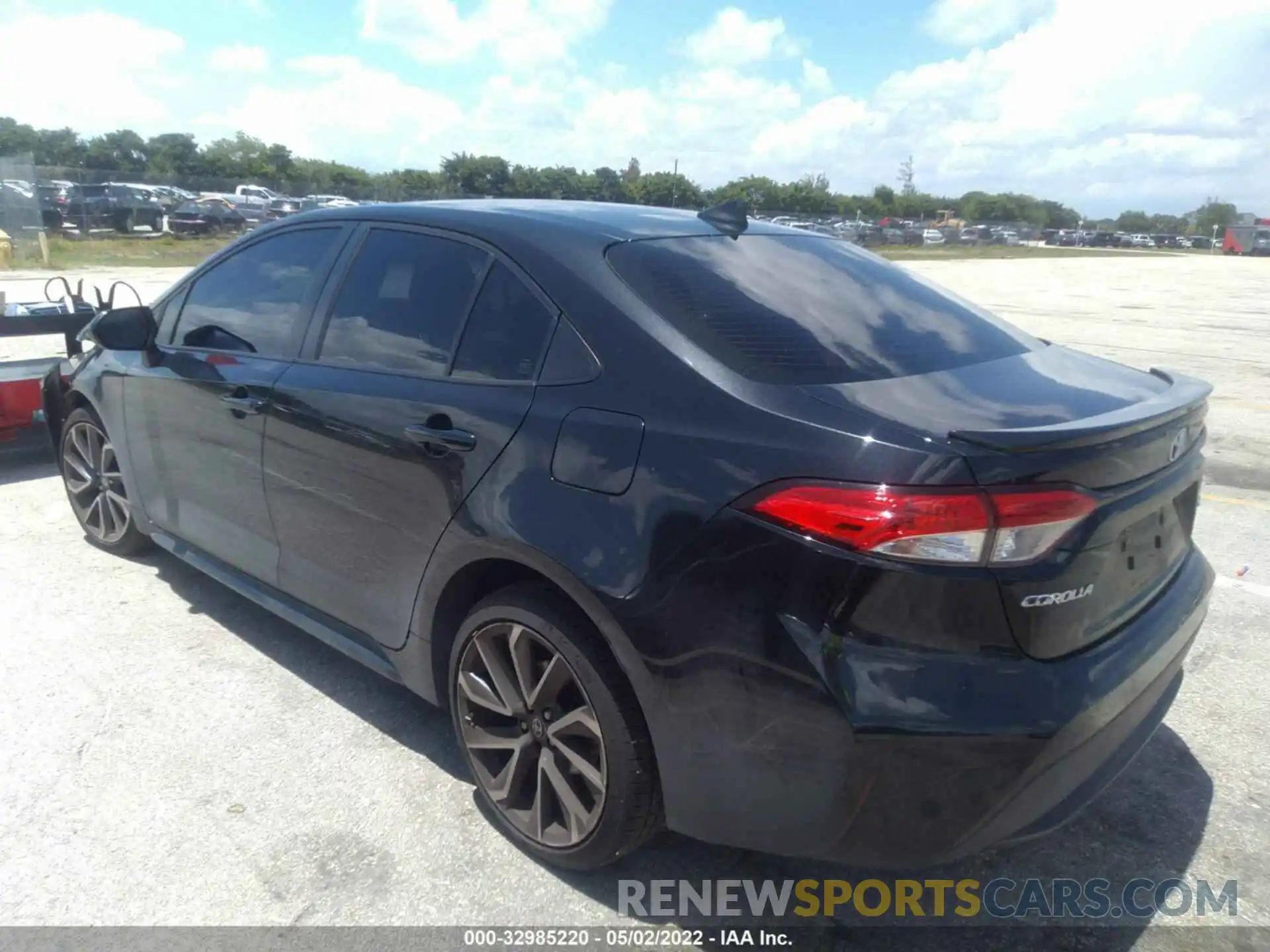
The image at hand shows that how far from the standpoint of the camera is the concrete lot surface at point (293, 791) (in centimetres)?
255

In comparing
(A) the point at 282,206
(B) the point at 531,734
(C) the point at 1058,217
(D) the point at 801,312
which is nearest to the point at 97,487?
(B) the point at 531,734

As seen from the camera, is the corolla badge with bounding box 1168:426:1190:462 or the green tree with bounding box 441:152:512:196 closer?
the corolla badge with bounding box 1168:426:1190:462

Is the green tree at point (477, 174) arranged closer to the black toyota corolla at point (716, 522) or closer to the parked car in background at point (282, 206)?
the parked car in background at point (282, 206)

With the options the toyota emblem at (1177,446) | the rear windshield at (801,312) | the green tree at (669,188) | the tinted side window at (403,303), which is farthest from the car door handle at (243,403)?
the green tree at (669,188)

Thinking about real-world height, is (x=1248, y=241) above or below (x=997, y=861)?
below

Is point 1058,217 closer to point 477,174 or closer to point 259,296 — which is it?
point 477,174

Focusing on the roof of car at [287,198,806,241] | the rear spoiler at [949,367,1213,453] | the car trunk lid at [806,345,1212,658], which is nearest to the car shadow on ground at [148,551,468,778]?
the roof of car at [287,198,806,241]

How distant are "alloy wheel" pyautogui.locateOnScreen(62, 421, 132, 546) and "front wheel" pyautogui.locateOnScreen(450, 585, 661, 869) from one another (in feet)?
8.48

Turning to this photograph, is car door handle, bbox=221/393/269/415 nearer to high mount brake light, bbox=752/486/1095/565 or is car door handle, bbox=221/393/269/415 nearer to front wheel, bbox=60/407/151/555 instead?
front wheel, bbox=60/407/151/555

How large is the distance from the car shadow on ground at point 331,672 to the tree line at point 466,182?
12403mm

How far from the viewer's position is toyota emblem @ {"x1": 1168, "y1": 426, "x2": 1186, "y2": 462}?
2404 mm

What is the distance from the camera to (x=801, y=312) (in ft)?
8.50

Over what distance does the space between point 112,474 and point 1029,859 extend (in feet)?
13.9

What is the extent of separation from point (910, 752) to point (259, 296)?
2.93 meters
